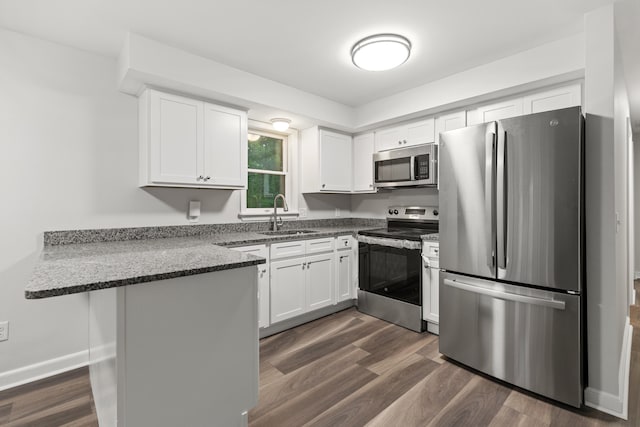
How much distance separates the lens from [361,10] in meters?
1.92

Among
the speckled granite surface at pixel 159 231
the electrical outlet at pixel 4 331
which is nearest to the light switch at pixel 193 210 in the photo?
the speckled granite surface at pixel 159 231

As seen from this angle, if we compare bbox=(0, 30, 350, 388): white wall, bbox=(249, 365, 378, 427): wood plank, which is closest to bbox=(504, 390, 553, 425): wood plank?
bbox=(249, 365, 378, 427): wood plank

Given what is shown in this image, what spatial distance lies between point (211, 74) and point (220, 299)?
1.96m

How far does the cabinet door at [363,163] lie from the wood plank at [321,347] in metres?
1.60

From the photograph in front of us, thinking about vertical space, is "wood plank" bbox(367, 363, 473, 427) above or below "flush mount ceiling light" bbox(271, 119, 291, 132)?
below

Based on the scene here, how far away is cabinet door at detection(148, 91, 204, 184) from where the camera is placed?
2.36 metres

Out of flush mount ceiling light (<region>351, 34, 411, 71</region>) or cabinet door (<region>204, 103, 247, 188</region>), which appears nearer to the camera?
flush mount ceiling light (<region>351, 34, 411, 71</region>)

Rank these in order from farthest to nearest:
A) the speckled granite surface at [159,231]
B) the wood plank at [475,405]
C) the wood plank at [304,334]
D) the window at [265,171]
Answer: the window at [265,171] < the wood plank at [304,334] < the speckled granite surface at [159,231] < the wood plank at [475,405]

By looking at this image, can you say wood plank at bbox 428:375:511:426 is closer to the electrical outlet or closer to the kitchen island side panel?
the kitchen island side panel

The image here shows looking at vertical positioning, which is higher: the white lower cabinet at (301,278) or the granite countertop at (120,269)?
the granite countertop at (120,269)

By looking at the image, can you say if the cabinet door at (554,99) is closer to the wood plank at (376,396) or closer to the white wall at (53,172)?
the wood plank at (376,396)

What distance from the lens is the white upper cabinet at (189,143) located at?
2369 millimetres

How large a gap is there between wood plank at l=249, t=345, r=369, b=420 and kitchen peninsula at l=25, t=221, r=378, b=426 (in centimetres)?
44

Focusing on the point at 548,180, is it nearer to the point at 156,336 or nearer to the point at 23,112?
the point at 156,336
